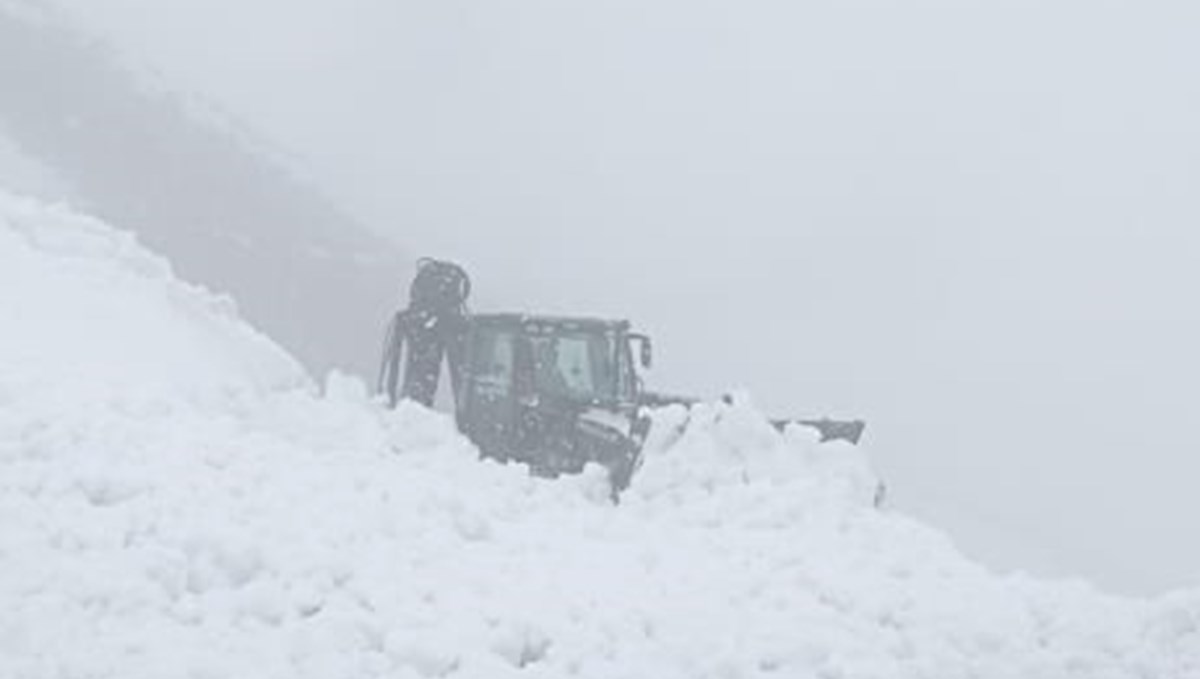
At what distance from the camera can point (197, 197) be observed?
60.1 meters

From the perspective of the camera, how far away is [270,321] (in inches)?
2066

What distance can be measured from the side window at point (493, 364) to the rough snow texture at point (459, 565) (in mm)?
4103

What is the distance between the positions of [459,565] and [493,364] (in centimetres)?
912

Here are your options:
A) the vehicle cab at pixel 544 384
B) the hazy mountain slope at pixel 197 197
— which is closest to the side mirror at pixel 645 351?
the vehicle cab at pixel 544 384

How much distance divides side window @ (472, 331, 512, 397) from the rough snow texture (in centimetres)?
410

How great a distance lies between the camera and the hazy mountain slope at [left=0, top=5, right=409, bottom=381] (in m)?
54.2

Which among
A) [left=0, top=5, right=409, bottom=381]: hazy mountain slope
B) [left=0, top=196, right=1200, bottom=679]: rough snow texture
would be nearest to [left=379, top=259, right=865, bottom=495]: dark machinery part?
[left=0, top=196, right=1200, bottom=679]: rough snow texture

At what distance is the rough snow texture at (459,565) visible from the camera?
31.1 ft

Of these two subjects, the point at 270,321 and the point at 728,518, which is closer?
the point at 728,518

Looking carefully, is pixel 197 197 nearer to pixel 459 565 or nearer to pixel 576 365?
pixel 576 365

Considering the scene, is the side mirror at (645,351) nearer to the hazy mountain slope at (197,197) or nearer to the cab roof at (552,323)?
the cab roof at (552,323)

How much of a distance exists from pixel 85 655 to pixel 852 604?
186 inches

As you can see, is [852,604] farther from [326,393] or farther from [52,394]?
[326,393]

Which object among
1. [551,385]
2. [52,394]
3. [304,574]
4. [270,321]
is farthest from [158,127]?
[304,574]
